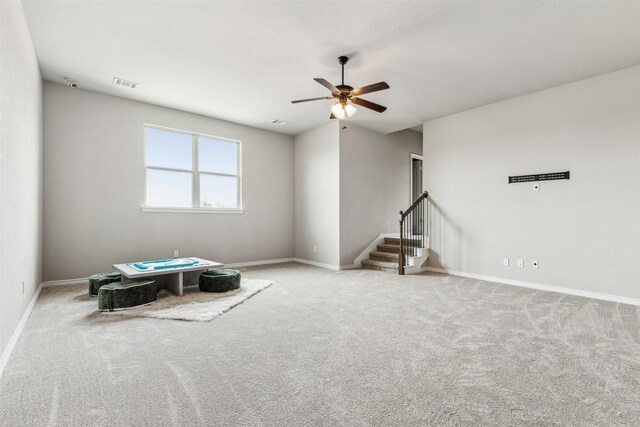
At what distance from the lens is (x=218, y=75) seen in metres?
4.44

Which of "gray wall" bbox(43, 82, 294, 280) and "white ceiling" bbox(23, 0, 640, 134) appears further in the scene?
"gray wall" bbox(43, 82, 294, 280)

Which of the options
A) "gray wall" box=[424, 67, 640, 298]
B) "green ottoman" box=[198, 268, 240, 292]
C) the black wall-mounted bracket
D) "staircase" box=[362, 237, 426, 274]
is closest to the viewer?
"gray wall" box=[424, 67, 640, 298]

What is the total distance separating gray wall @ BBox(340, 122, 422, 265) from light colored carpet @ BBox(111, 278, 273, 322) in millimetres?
2716

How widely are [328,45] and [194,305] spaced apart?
3.48 metres

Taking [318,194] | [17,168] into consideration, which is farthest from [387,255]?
[17,168]

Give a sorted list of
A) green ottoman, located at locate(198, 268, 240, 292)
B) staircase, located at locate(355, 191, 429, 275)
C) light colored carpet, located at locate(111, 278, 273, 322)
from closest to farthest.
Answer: light colored carpet, located at locate(111, 278, 273, 322)
green ottoman, located at locate(198, 268, 240, 292)
staircase, located at locate(355, 191, 429, 275)

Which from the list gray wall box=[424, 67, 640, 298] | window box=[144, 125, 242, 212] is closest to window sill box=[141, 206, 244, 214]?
window box=[144, 125, 242, 212]

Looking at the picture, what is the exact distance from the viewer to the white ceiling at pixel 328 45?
3016mm

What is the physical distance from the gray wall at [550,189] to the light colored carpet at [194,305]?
13.0 feet

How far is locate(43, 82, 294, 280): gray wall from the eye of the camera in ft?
15.8

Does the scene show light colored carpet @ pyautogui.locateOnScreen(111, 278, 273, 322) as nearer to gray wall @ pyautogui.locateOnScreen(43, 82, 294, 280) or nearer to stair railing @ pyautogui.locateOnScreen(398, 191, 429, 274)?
gray wall @ pyautogui.locateOnScreen(43, 82, 294, 280)

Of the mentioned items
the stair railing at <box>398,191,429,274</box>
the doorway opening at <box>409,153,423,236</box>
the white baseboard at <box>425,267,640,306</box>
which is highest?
the doorway opening at <box>409,153,423,236</box>

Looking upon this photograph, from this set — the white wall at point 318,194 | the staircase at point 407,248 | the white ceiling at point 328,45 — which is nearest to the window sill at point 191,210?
the white wall at point 318,194

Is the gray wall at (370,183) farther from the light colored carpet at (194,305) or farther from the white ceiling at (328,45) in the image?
the light colored carpet at (194,305)
